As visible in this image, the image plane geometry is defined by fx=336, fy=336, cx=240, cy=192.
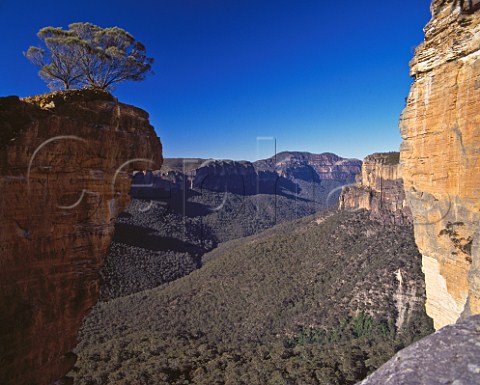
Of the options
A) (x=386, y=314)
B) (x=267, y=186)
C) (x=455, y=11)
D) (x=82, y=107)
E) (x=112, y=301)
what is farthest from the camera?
(x=267, y=186)

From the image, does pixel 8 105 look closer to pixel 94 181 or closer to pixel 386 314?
pixel 94 181

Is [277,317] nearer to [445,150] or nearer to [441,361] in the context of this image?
[445,150]

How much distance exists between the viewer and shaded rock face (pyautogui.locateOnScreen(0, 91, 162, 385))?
9773 mm

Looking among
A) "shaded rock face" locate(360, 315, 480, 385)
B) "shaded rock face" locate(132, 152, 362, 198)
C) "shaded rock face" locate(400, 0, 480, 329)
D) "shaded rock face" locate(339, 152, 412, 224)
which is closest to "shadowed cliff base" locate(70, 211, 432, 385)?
"shaded rock face" locate(339, 152, 412, 224)

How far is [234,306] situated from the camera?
42.2 metres

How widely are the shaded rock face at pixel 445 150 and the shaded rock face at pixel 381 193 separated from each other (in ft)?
142

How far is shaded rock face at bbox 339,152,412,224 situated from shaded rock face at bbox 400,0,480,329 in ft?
142

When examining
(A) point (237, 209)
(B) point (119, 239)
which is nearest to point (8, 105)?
(B) point (119, 239)

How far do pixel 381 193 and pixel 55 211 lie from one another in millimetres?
55856

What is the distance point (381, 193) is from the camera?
5778cm

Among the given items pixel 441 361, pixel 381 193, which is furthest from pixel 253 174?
pixel 441 361

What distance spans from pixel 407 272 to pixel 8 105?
1574 inches

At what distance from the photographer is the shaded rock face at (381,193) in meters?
52.2

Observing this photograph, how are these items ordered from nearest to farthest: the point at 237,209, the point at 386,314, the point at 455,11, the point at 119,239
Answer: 1. the point at 455,11
2. the point at 386,314
3. the point at 119,239
4. the point at 237,209
